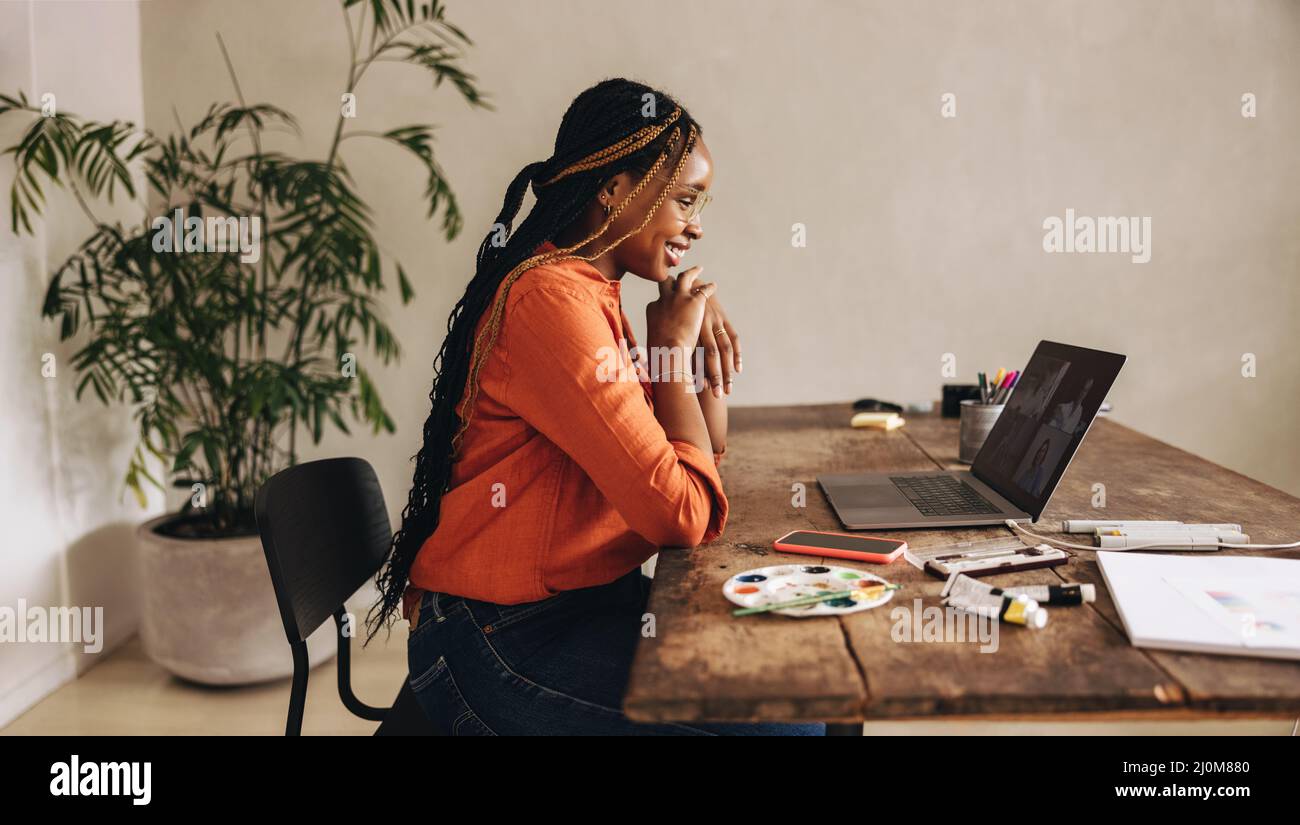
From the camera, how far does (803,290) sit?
3039mm

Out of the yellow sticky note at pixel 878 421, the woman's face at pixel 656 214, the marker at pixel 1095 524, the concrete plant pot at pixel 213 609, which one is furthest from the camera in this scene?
the concrete plant pot at pixel 213 609

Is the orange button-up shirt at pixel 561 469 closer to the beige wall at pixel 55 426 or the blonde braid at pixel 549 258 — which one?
the blonde braid at pixel 549 258

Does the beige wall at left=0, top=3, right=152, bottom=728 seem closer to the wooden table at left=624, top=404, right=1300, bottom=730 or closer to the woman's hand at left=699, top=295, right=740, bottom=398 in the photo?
the woman's hand at left=699, top=295, right=740, bottom=398

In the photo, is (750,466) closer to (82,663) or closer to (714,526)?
(714,526)

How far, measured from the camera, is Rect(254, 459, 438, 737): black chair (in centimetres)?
119

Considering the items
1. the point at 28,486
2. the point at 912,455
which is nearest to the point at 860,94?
the point at 912,455

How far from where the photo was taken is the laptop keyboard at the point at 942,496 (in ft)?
4.33

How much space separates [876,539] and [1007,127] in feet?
7.30

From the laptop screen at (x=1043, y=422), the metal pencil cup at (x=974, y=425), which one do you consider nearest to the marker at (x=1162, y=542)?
the laptop screen at (x=1043, y=422)

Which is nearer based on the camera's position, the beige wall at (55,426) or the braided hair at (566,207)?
the braided hair at (566,207)

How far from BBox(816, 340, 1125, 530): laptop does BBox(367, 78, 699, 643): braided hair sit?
1.76 feet

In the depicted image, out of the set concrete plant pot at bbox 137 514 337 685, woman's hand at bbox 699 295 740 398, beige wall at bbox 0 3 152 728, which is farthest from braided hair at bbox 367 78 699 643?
beige wall at bbox 0 3 152 728

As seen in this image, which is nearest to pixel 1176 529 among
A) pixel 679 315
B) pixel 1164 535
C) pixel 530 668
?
pixel 1164 535

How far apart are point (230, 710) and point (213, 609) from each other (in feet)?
0.90
